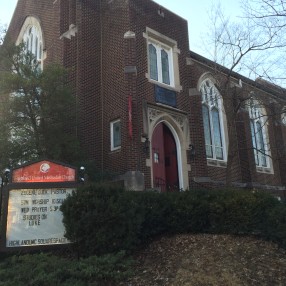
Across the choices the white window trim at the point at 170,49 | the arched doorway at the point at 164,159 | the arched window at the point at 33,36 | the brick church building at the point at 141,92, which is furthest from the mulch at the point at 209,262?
the arched window at the point at 33,36

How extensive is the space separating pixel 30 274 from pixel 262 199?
18.3 feet

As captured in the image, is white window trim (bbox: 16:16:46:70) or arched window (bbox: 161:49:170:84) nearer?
arched window (bbox: 161:49:170:84)

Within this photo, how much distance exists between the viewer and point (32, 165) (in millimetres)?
8750

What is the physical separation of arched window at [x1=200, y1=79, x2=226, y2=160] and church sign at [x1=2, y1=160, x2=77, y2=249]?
35.8ft

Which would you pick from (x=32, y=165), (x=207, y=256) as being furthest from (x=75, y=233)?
(x=207, y=256)

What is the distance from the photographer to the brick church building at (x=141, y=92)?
46.8 feet

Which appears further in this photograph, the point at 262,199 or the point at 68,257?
the point at 262,199

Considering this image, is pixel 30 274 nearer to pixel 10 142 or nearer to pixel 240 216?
→ pixel 240 216

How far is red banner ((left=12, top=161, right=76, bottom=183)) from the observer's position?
863 cm

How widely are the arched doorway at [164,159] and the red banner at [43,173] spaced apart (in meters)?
6.30

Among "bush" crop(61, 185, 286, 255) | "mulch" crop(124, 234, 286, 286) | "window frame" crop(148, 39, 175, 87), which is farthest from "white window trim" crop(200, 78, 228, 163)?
"mulch" crop(124, 234, 286, 286)

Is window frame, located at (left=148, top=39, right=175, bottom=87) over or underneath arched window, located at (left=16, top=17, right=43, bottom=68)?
underneath

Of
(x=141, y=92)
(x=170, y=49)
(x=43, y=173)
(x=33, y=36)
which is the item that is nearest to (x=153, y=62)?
(x=170, y=49)

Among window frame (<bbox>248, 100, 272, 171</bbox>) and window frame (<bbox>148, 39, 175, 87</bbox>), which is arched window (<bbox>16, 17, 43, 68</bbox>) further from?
window frame (<bbox>248, 100, 272, 171</bbox>)
